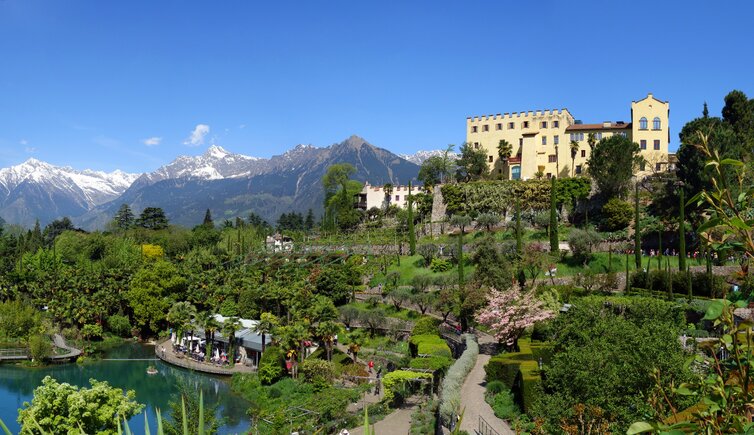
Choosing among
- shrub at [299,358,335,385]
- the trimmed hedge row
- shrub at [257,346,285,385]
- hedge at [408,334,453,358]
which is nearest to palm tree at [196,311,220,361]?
shrub at [257,346,285,385]

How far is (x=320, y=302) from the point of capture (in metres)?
42.3

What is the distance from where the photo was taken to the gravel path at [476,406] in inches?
842

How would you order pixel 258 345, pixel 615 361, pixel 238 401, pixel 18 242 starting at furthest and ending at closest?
1. pixel 18 242
2. pixel 258 345
3. pixel 238 401
4. pixel 615 361

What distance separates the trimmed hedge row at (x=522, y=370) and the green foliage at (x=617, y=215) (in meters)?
25.8

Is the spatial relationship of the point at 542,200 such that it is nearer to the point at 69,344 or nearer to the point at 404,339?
the point at 404,339

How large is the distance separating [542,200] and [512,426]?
41286 millimetres

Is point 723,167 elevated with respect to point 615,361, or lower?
elevated

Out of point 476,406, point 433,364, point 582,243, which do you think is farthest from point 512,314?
point 582,243

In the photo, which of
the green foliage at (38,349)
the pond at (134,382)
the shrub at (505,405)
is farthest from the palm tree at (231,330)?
the shrub at (505,405)

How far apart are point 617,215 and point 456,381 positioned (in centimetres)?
3195

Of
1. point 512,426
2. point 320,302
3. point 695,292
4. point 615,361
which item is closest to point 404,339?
point 320,302

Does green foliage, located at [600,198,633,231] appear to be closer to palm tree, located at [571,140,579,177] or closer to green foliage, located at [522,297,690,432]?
palm tree, located at [571,140,579,177]

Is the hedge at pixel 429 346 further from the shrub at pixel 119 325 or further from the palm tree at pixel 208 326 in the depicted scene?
the shrub at pixel 119 325

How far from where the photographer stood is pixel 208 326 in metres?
42.7
